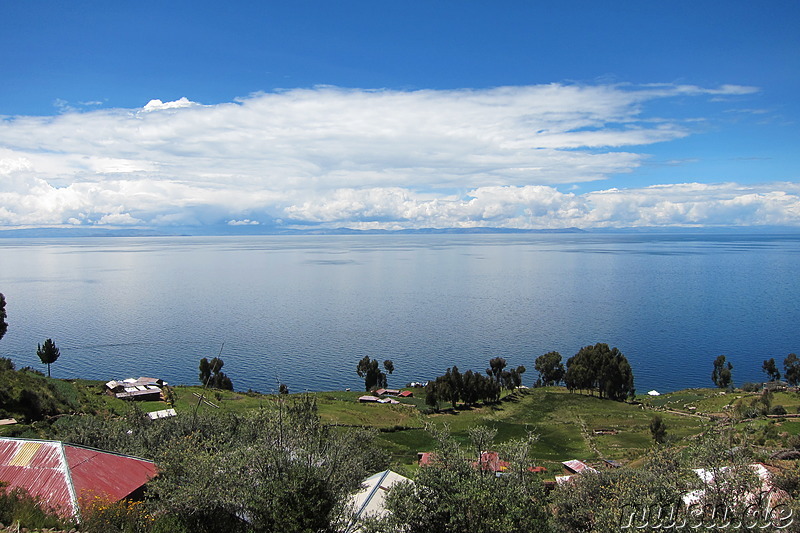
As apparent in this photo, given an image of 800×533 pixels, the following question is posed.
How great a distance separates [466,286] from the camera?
550ft

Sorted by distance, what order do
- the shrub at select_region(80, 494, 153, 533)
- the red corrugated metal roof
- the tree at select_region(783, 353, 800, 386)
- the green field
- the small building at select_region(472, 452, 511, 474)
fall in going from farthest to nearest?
the tree at select_region(783, 353, 800, 386)
the green field
the red corrugated metal roof
the small building at select_region(472, 452, 511, 474)
the shrub at select_region(80, 494, 153, 533)

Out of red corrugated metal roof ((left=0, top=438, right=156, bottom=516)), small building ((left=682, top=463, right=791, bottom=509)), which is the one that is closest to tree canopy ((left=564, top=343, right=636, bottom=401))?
small building ((left=682, top=463, right=791, bottom=509))

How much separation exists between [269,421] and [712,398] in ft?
221

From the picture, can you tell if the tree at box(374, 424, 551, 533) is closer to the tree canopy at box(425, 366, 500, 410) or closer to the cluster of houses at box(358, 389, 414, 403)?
the tree canopy at box(425, 366, 500, 410)

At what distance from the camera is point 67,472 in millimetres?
20578

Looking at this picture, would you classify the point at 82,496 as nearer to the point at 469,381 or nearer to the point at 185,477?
the point at 185,477

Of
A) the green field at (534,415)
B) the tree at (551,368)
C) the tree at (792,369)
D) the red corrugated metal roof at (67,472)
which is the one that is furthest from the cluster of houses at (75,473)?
the tree at (792,369)

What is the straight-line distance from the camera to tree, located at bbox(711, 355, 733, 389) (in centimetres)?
7994

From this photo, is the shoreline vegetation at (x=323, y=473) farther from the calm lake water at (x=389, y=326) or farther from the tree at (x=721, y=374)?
the calm lake water at (x=389, y=326)

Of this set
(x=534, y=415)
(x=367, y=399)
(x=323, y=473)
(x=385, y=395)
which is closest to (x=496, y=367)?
(x=534, y=415)

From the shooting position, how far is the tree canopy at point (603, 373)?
2975 inches

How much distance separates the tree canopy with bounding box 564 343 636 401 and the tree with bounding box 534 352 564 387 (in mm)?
1738

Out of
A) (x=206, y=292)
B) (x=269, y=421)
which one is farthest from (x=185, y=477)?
(x=206, y=292)

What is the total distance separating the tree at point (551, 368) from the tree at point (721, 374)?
23.7 meters
